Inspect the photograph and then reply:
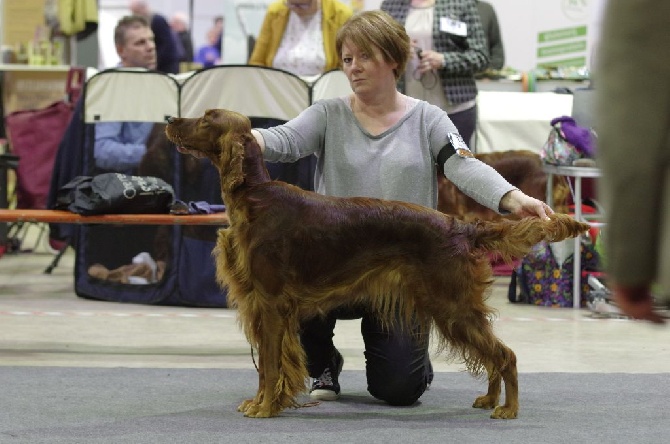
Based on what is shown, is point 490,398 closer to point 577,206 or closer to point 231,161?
point 231,161

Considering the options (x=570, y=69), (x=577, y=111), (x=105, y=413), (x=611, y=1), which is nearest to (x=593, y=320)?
(x=577, y=111)

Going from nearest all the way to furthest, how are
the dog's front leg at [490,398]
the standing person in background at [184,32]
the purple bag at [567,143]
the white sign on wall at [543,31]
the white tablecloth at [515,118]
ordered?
the dog's front leg at [490,398], the purple bag at [567,143], the white tablecloth at [515,118], the white sign on wall at [543,31], the standing person in background at [184,32]

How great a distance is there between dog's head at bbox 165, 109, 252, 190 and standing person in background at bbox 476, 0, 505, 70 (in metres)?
4.68

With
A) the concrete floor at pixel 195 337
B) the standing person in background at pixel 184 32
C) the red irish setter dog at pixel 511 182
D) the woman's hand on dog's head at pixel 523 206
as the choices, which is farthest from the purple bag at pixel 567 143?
the standing person in background at pixel 184 32

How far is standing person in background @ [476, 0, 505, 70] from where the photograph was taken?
7.38 metres

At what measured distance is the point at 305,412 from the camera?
3.11 meters

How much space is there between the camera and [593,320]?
5098 mm

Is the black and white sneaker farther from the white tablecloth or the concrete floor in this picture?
the white tablecloth

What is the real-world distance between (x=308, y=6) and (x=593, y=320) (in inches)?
90.2

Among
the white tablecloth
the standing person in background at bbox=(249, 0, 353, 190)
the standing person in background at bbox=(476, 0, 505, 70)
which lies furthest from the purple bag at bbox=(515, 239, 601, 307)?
the standing person in background at bbox=(476, 0, 505, 70)

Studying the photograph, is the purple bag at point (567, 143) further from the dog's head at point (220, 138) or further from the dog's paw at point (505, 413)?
the dog's head at point (220, 138)

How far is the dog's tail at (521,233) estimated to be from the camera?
2.77 metres

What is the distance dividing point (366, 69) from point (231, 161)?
1.74 feet

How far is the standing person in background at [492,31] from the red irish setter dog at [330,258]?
467 centimetres
